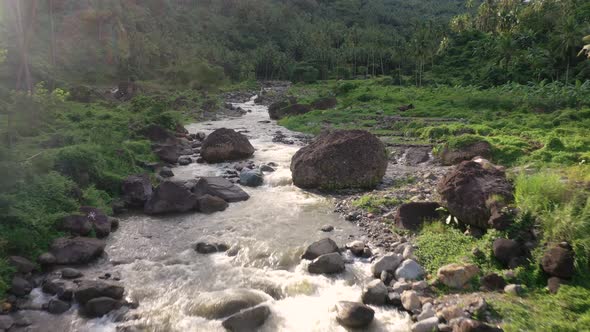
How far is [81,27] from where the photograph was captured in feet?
255

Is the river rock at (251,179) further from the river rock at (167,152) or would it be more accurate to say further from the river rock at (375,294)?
the river rock at (375,294)

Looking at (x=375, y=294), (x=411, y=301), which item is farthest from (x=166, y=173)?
(x=411, y=301)

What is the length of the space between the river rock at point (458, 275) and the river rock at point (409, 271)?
612 millimetres

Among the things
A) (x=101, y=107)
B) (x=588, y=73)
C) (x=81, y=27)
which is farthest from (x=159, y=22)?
(x=588, y=73)

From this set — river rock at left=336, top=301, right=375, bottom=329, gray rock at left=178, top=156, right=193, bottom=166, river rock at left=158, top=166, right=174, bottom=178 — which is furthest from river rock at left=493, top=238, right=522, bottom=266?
gray rock at left=178, top=156, right=193, bottom=166

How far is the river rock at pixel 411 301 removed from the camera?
9.84m

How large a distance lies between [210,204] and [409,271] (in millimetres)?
8860

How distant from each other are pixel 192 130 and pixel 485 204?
93.6 ft

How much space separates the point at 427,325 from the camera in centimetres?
903

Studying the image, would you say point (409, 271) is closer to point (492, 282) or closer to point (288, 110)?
point (492, 282)

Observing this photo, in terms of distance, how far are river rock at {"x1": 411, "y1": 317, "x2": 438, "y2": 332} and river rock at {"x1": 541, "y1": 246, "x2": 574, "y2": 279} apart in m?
2.86

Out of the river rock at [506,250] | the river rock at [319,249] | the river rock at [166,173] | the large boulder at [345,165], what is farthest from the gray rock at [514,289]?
the river rock at [166,173]

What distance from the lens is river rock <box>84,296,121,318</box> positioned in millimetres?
10047

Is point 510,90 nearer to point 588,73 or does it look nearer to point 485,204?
point 588,73
